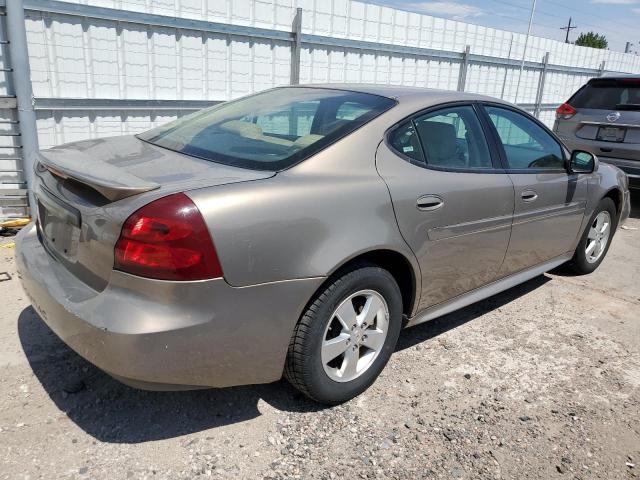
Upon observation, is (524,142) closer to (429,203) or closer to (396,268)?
(429,203)

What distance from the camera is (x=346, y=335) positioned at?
2.61 metres

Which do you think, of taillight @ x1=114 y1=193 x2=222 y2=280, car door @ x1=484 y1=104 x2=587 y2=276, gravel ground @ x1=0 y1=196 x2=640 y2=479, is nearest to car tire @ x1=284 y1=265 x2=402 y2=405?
gravel ground @ x1=0 y1=196 x2=640 y2=479

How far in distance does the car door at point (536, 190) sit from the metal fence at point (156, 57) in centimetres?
349

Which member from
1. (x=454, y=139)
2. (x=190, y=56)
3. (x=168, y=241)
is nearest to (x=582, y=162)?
(x=454, y=139)

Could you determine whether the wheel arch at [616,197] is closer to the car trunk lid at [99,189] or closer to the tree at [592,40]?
the car trunk lid at [99,189]

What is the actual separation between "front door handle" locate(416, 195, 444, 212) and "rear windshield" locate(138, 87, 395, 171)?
50cm

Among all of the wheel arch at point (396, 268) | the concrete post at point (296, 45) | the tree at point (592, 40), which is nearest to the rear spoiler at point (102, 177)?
the wheel arch at point (396, 268)

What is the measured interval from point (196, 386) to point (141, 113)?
4.13 m

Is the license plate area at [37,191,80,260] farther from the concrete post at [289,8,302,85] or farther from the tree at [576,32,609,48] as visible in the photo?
the tree at [576,32,609,48]

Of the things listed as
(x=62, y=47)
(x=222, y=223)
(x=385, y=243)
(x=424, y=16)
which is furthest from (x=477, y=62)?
(x=222, y=223)

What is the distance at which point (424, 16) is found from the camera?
27.9 feet

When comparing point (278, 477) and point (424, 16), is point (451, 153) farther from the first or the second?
point (424, 16)

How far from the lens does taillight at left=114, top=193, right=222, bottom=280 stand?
2.00m

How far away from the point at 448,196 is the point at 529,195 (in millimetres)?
895
